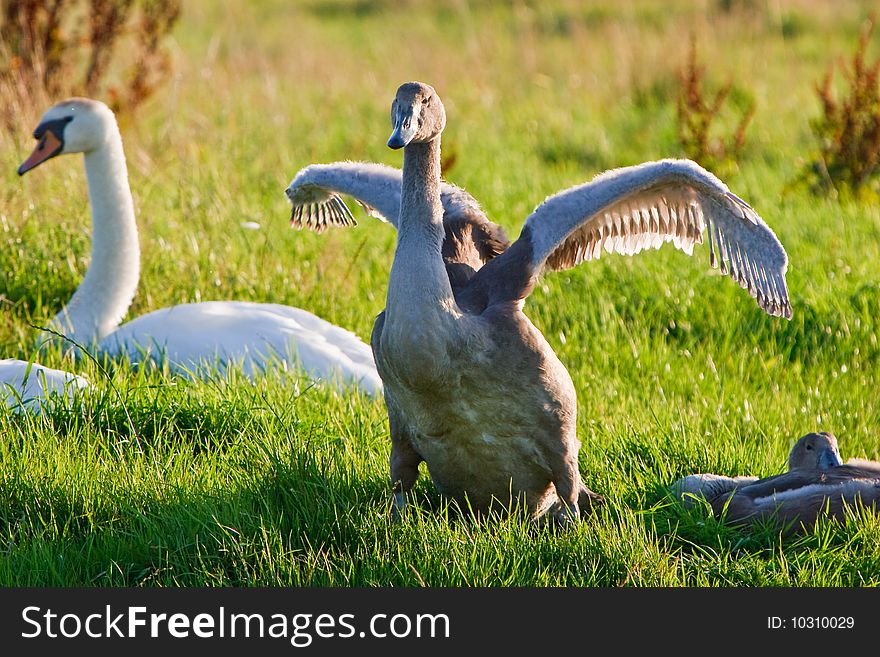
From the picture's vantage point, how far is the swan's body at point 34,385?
16.8 feet

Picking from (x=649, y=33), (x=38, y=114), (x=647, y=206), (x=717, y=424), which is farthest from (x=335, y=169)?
(x=649, y=33)

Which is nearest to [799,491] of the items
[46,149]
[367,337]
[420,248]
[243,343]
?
[420,248]

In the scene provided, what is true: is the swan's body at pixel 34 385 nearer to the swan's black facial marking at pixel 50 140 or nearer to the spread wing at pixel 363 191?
the spread wing at pixel 363 191

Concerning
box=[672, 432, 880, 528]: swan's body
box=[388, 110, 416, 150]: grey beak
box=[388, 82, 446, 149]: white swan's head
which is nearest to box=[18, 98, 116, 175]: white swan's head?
box=[388, 82, 446, 149]: white swan's head

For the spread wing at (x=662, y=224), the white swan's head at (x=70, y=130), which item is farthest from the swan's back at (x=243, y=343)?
the spread wing at (x=662, y=224)

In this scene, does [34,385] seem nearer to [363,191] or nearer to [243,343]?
[243,343]

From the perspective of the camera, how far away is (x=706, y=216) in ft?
14.9

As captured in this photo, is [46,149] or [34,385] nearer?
[34,385]

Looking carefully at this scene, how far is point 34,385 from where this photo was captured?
529cm

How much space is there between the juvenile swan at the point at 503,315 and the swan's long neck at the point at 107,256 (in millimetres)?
2737

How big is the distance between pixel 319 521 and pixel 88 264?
3.37 meters

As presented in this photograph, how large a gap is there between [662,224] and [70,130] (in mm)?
3682

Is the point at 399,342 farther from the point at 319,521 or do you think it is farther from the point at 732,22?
the point at 732,22

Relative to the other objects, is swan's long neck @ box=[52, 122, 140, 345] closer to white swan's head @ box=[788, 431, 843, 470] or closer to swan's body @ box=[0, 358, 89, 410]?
swan's body @ box=[0, 358, 89, 410]
